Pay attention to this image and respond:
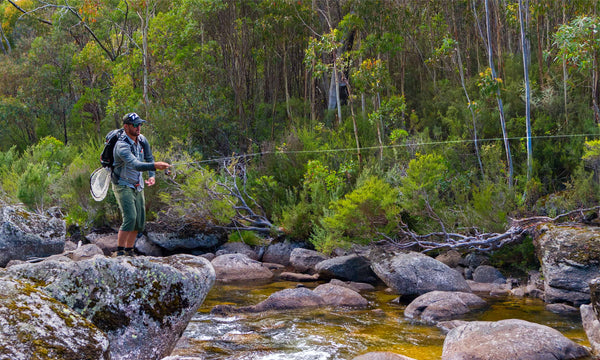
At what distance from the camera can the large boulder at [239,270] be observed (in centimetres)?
1070

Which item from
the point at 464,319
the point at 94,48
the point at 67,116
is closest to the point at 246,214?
the point at 464,319

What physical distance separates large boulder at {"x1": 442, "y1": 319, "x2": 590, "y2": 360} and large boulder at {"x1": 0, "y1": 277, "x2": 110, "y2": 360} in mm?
3296

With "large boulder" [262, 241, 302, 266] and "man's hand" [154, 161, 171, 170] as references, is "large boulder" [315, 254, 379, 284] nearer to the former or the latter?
"large boulder" [262, 241, 302, 266]

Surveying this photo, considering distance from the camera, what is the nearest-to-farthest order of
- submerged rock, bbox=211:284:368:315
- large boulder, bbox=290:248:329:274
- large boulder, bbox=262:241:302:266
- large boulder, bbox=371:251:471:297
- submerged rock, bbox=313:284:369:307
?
submerged rock, bbox=211:284:368:315 < submerged rock, bbox=313:284:369:307 < large boulder, bbox=371:251:471:297 < large boulder, bbox=290:248:329:274 < large boulder, bbox=262:241:302:266

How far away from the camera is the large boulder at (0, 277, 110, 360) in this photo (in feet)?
11.8

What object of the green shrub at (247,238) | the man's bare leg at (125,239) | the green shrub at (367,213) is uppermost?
the man's bare leg at (125,239)

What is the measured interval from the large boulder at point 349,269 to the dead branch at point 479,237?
21.7 inches

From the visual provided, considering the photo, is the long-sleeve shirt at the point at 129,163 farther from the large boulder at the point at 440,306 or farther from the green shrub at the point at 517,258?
the green shrub at the point at 517,258

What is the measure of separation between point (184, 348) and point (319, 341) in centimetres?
143

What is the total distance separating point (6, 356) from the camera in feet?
11.3

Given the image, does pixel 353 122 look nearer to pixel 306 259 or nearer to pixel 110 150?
pixel 306 259

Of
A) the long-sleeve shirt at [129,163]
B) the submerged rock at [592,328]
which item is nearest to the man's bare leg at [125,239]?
the long-sleeve shirt at [129,163]

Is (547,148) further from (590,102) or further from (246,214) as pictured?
(246,214)

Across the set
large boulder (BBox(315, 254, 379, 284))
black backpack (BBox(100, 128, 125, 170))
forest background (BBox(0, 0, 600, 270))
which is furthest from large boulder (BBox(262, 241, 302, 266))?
black backpack (BBox(100, 128, 125, 170))
